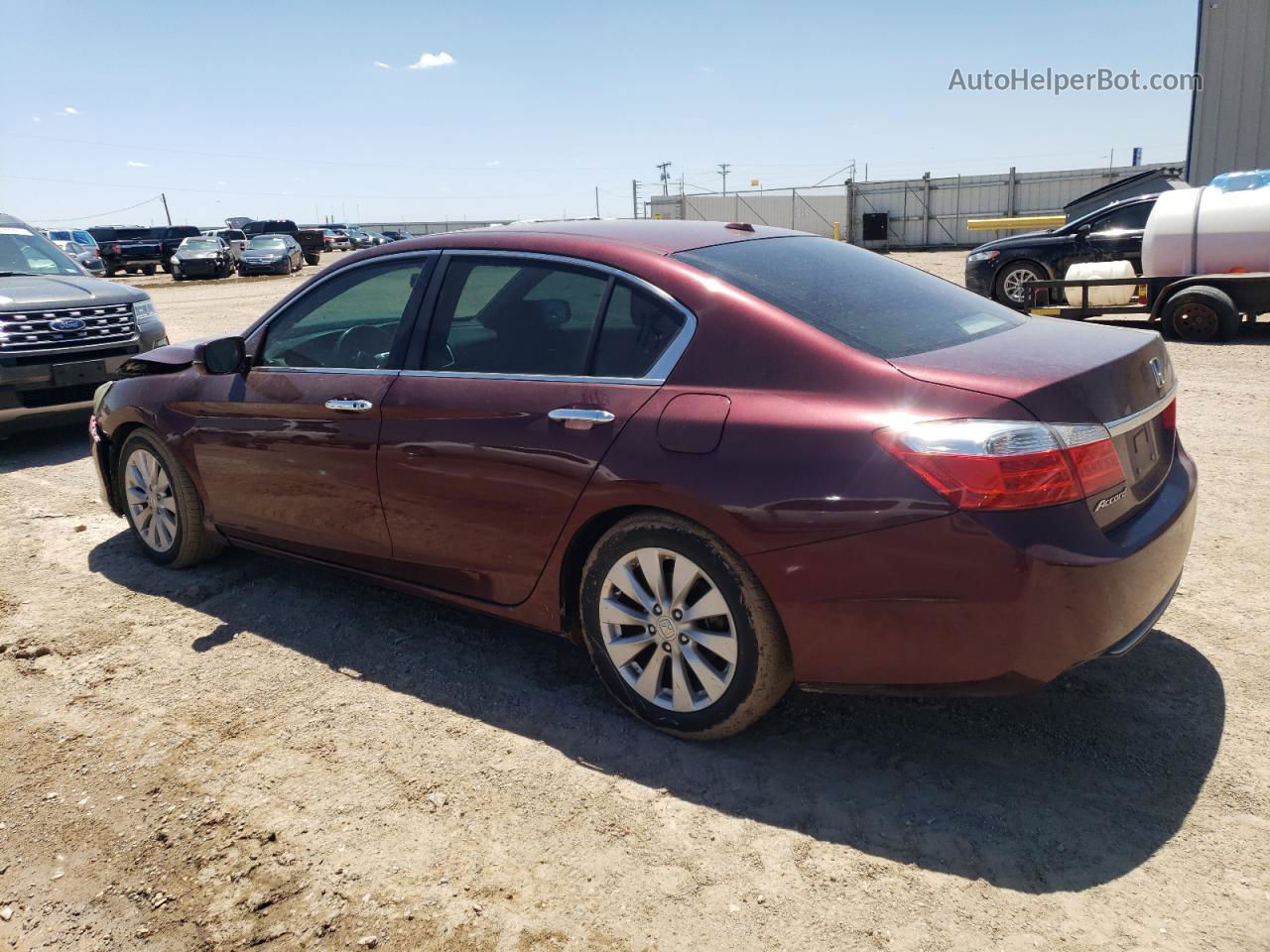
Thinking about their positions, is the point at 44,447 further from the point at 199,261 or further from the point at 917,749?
the point at 199,261

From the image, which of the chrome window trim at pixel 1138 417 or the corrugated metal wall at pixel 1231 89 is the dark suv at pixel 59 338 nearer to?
the chrome window trim at pixel 1138 417

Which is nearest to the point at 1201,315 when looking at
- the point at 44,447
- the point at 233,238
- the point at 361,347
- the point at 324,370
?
the point at 361,347

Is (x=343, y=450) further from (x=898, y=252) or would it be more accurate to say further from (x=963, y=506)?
(x=898, y=252)

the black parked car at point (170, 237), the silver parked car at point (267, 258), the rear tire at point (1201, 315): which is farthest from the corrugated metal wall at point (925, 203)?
the rear tire at point (1201, 315)

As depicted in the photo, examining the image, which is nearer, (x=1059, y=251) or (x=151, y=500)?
(x=151, y=500)

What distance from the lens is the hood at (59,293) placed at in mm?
7855

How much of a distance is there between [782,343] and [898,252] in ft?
113

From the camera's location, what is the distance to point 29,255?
9195 mm

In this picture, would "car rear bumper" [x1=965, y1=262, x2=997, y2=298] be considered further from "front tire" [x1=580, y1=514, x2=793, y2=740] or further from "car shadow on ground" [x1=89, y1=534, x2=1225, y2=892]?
"front tire" [x1=580, y1=514, x2=793, y2=740]

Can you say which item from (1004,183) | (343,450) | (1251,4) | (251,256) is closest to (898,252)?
(1004,183)

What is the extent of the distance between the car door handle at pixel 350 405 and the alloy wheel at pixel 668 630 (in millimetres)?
1276

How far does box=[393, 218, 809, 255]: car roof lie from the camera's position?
3.54m

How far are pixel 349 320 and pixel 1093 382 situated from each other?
9.57 ft

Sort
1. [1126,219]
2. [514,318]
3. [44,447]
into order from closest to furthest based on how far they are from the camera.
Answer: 1. [514,318]
2. [44,447]
3. [1126,219]
